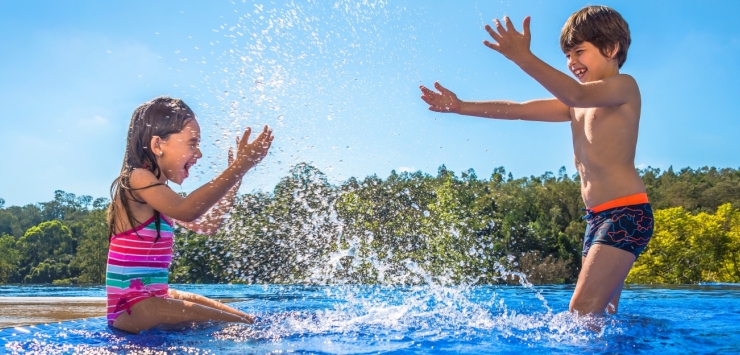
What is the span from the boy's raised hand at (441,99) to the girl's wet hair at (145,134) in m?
1.59

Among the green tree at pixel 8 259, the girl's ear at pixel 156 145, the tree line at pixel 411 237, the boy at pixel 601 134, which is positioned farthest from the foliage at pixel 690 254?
the green tree at pixel 8 259

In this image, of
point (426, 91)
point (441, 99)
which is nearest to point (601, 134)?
point (441, 99)

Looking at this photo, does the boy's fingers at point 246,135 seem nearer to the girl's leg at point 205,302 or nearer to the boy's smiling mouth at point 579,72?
the girl's leg at point 205,302

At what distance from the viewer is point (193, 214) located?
10.1ft

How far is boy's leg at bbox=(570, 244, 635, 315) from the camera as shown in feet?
10.4

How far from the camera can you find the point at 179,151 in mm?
3492

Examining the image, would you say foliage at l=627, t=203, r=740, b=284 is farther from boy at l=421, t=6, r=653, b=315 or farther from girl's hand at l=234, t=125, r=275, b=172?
girl's hand at l=234, t=125, r=275, b=172

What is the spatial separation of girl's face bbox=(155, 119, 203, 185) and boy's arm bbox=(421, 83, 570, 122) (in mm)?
1564

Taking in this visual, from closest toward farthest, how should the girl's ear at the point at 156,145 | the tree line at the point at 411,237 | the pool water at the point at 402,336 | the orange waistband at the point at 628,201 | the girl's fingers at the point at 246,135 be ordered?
the pool water at the point at 402,336 → the girl's fingers at the point at 246,135 → the orange waistband at the point at 628,201 → the girl's ear at the point at 156,145 → the tree line at the point at 411,237

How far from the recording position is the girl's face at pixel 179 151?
3.48 metres

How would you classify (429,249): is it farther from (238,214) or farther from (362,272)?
(238,214)

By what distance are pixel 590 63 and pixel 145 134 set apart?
2.77 metres

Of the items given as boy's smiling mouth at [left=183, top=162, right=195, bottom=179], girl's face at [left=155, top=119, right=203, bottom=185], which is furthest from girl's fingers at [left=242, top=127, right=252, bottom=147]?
boy's smiling mouth at [left=183, top=162, right=195, bottom=179]

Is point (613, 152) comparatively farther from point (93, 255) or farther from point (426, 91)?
point (93, 255)
